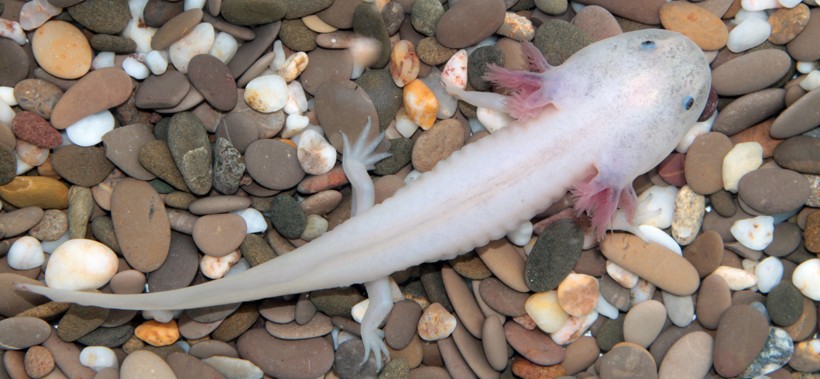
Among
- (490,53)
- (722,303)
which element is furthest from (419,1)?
(722,303)

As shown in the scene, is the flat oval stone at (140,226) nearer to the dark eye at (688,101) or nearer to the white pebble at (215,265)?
the white pebble at (215,265)

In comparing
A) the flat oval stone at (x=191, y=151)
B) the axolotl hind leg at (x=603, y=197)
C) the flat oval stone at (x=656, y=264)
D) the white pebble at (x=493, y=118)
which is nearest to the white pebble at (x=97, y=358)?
the flat oval stone at (x=191, y=151)

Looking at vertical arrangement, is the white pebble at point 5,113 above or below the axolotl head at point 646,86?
below

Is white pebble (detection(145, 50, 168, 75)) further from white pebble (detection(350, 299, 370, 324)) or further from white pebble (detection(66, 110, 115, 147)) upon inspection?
white pebble (detection(350, 299, 370, 324))

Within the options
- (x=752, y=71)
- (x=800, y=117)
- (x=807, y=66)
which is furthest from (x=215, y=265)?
(x=807, y=66)

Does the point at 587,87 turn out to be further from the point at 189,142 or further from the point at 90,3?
the point at 90,3

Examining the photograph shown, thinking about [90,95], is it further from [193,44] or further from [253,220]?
[253,220]
